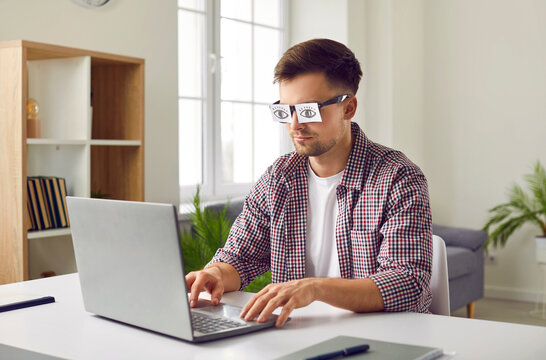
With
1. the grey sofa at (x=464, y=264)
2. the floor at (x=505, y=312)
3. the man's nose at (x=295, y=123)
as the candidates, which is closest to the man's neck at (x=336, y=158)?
the man's nose at (x=295, y=123)

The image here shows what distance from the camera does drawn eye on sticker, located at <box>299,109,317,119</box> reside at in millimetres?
1747

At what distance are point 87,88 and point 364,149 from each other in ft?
5.02

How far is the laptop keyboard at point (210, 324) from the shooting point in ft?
4.10

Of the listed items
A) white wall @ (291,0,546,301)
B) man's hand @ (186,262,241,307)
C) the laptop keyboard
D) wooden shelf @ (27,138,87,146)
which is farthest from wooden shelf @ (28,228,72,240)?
white wall @ (291,0,546,301)

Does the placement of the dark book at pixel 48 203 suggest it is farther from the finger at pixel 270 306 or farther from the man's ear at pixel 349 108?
the finger at pixel 270 306

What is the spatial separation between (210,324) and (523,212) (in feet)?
13.2

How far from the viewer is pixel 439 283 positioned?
1.72m

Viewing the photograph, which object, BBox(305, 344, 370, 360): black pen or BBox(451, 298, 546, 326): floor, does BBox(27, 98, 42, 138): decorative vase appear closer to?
BBox(305, 344, 370, 360): black pen

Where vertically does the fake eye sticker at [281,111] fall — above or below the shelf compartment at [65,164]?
above

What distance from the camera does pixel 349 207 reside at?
180cm

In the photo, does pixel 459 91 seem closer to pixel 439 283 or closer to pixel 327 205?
pixel 327 205

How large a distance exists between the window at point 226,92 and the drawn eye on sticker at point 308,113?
2.60m

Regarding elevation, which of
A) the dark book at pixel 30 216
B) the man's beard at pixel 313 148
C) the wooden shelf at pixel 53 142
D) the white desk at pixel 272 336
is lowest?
the white desk at pixel 272 336

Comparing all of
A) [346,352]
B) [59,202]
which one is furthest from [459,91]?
[346,352]
